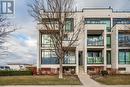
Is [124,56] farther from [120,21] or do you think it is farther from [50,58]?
[50,58]

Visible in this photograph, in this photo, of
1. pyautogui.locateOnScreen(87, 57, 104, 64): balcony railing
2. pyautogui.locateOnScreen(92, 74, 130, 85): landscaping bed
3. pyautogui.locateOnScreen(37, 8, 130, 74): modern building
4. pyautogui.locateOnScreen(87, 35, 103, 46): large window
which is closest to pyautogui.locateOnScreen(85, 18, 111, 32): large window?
pyautogui.locateOnScreen(37, 8, 130, 74): modern building

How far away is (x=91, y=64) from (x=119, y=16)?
1149 centimetres

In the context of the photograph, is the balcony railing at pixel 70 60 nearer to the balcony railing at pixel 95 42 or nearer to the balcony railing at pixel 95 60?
the balcony railing at pixel 95 60

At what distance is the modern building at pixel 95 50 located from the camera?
52312 mm

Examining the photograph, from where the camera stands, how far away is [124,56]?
5341 cm

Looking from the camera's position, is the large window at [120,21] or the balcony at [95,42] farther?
the large window at [120,21]

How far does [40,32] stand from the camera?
5350 centimetres

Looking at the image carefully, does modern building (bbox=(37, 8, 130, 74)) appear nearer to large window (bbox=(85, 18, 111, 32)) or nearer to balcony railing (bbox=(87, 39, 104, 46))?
balcony railing (bbox=(87, 39, 104, 46))

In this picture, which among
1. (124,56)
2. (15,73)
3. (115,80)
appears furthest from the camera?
(124,56)

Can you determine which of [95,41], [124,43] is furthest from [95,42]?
[124,43]

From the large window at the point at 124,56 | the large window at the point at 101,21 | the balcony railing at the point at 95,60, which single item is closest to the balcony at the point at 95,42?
the balcony railing at the point at 95,60

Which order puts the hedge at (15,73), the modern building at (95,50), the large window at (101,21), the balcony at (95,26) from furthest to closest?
the large window at (101,21)
the balcony at (95,26)
the modern building at (95,50)
the hedge at (15,73)

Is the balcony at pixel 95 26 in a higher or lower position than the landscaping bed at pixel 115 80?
higher

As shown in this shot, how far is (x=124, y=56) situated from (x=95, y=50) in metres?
5.02
